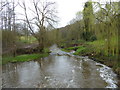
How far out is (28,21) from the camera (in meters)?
14.2

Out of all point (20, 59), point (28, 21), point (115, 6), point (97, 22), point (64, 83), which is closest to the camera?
point (64, 83)

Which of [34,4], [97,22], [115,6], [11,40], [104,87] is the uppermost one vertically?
[34,4]

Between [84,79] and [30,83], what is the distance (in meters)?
2.84

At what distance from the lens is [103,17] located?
809cm

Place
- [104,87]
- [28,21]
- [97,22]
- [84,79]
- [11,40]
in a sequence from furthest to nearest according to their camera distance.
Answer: [28,21] → [11,40] → [97,22] → [84,79] → [104,87]

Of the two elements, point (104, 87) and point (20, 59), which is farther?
point (20, 59)

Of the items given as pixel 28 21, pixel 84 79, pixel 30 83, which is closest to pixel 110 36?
pixel 84 79

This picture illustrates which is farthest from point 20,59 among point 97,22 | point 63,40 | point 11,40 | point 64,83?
point 63,40

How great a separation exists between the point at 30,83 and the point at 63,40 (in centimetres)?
2208

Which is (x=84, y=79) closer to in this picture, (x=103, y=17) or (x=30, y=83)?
(x=30, y=83)

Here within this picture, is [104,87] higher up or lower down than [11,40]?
lower down

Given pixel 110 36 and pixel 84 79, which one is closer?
pixel 84 79

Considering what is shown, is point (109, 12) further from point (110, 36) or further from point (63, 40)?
point (63, 40)

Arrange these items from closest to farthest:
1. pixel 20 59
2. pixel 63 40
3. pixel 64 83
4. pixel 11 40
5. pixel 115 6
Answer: pixel 64 83 → pixel 115 6 → pixel 20 59 → pixel 11 40 → pixel 63 40
